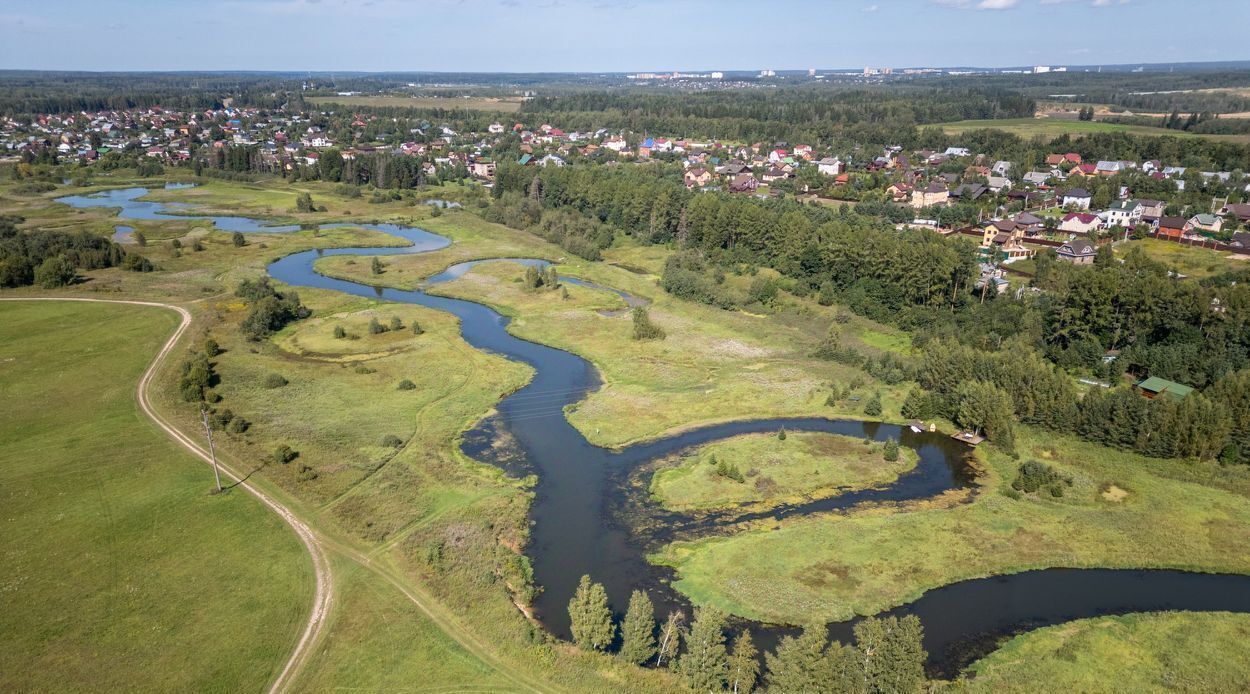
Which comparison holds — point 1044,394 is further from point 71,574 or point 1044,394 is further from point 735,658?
point 71,574

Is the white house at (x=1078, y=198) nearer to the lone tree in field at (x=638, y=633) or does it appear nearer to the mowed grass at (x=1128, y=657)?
the mowed grass at (x=1128, y=657)

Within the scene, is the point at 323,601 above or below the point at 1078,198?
below

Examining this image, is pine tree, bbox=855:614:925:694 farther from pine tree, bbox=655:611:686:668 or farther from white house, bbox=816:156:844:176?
white house, bbox=816:156:844:176

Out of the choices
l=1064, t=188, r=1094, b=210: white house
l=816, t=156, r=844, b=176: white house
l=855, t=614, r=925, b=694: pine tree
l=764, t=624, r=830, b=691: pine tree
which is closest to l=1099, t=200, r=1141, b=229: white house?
l=1064, t=188, r=1094, b=210: white house

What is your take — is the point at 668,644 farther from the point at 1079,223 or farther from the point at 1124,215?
the point at 1124,215

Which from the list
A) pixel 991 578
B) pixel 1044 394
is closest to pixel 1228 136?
pixel 1044 394

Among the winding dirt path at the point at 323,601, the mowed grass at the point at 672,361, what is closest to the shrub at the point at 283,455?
the winding dirt path at the point at 323,601

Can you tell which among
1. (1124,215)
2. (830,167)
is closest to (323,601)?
(1124,215)
